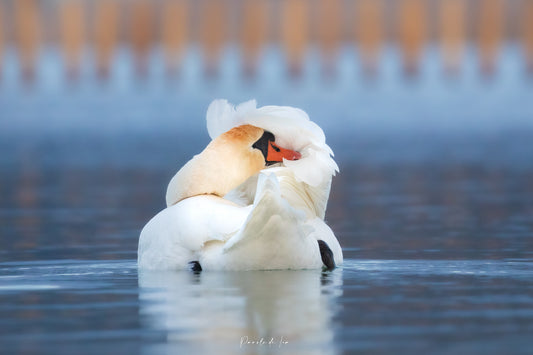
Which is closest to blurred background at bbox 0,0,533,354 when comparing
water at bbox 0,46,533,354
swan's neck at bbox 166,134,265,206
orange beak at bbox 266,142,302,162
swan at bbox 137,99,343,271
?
water at bbox 0,46,533,354

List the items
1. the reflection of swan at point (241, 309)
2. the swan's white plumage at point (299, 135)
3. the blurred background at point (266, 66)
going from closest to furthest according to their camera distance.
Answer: the reflection of swan at point (241, 309), the swan's white plumage at point (299, 135), the blurred background at point (266, 66)

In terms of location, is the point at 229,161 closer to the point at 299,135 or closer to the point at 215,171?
the point at 215,171

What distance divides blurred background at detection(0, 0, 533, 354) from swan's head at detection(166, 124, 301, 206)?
0.58 m

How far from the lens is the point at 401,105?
90.5 ft

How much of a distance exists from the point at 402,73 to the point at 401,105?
5.18 ft

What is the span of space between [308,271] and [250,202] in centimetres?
97

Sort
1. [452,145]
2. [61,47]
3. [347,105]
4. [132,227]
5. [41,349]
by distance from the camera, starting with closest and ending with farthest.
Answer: [41,349]
[132,227]
[452,145]
[347,105]
[61,47]

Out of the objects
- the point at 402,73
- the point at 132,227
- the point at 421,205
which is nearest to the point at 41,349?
the point at 132,227

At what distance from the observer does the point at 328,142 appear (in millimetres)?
20750

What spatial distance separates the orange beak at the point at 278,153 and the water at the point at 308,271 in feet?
2.27

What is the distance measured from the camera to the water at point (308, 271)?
17.3 feet

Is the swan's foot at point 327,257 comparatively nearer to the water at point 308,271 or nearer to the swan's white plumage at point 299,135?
the water at point 308,271

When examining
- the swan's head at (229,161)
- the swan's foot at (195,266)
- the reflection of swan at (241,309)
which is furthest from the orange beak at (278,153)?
the swan's foot at (195,266)

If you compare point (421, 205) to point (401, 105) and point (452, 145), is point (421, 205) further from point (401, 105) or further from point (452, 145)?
point (401, 105)
